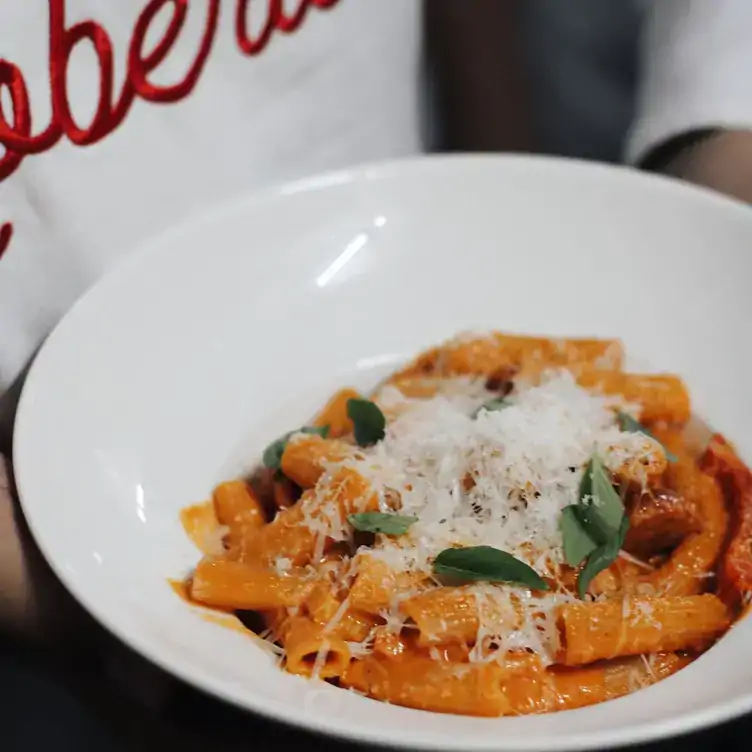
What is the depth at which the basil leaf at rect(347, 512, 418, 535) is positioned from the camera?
76 cm

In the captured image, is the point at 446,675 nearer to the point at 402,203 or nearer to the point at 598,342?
the point at 598,342

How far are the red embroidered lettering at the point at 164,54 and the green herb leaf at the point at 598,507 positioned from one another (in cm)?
59

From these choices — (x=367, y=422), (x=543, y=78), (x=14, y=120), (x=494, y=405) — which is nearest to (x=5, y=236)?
(x=14, y=120)

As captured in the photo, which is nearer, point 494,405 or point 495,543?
point 495,543

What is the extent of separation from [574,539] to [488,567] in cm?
9

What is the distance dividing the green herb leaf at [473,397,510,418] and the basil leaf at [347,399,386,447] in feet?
0.29

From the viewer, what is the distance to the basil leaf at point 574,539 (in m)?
0.76

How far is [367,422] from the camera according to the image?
2.88 ft

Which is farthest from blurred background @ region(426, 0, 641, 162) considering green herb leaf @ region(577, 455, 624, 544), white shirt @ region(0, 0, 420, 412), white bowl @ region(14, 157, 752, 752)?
green herb leaf @ region(577, 455, 624, 544)

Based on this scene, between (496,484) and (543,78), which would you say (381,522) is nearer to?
(496,484)

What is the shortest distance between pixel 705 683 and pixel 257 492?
1.44ft

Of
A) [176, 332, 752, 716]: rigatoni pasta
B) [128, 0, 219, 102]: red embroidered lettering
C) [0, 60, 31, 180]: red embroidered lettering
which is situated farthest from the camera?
[128, 0, 219, 102]: red embroidered lettering

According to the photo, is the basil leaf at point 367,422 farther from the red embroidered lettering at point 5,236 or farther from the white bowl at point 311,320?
the red embroidered lettering at point 5,236

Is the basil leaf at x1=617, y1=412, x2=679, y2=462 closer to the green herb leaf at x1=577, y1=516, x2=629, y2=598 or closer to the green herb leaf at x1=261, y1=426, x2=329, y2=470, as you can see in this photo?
the green herb leaf at x1=577, y1=516, x2=629, y2=598
